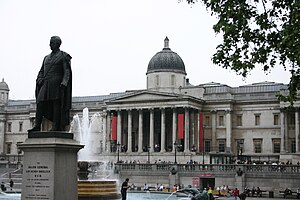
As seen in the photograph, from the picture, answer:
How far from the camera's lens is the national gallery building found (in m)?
90.7

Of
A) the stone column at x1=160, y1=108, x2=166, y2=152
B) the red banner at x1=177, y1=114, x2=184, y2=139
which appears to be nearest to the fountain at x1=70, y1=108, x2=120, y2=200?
the stone column at x1=160, y1=108, x2=166, y2=152

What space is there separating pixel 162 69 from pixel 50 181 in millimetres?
87029

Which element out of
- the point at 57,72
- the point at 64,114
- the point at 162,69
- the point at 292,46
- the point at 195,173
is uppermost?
the point at 162,69

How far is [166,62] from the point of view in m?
102

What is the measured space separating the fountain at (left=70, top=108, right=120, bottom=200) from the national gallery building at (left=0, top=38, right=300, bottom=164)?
6.64 feet

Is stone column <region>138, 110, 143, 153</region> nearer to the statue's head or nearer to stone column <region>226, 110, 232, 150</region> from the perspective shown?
stone column <region>226, 110, 232, 150</region>

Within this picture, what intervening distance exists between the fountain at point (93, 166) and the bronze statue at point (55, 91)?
12.0m

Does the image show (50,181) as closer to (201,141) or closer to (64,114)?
(64,114)

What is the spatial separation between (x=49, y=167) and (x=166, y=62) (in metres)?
87.5

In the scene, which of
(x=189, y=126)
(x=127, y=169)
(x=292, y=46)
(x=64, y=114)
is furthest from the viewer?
(x=189, y=126)

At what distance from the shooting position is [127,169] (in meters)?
68.7

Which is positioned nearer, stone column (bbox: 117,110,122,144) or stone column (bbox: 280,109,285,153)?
stone column (bbox: 280,109,285,153)

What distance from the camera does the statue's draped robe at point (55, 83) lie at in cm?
1557

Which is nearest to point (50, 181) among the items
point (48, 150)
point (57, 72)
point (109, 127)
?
point (48, 150)
